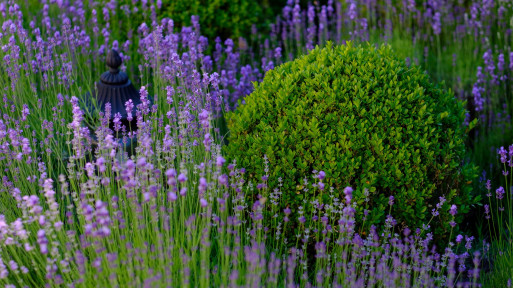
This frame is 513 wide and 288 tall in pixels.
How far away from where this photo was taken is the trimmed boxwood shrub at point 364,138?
3.51 meters

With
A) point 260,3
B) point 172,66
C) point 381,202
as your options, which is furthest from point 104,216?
point 260,3

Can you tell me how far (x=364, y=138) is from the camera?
353 centimetres

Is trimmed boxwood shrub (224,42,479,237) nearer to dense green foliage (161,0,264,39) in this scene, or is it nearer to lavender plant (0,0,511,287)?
lavender plant (0,0,511,287)

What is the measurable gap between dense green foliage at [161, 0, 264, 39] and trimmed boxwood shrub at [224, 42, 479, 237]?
10.5ft

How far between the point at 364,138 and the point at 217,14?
375 cm

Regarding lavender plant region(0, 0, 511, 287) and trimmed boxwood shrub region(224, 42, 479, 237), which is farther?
trimmed boxwood shrub region(224, 42, 479, 237)

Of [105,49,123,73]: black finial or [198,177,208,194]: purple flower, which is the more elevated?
[105,49,123,73]: black finial

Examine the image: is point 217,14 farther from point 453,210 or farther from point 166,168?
point 453,210

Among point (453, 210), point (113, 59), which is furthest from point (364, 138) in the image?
point (113, 59)

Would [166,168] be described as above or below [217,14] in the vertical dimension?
below

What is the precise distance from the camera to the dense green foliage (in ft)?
21.7

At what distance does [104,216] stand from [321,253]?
1159 mm

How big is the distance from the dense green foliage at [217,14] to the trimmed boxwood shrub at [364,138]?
10.5 ft

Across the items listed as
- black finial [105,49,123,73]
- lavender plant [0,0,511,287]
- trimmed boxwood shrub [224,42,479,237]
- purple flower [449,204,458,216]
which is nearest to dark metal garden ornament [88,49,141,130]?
black finial [105,49,123,73]
